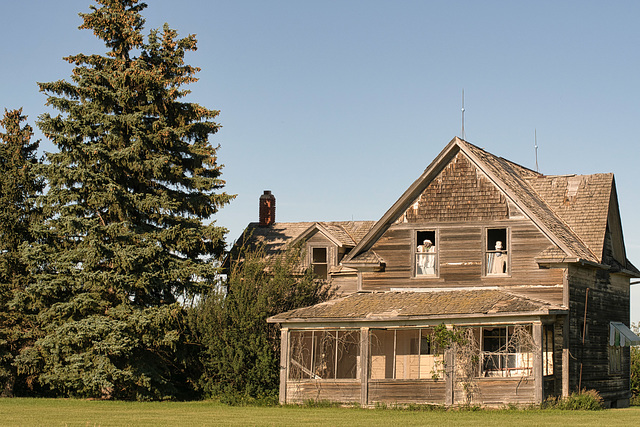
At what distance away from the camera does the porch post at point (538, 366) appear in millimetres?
26734

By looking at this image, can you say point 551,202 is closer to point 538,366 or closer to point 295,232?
point 538,366

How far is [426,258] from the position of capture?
32.1 m

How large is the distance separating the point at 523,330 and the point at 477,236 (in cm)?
456

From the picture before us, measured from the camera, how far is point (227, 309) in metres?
32.4

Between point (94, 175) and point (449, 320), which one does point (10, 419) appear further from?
point (449, 320)

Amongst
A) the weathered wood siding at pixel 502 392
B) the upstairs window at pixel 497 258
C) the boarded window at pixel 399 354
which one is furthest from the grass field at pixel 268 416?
the upstairs window at pixel 497 258

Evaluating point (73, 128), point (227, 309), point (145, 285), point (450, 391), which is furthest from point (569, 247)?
point (73, 128)

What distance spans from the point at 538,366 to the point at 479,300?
306 centimetres

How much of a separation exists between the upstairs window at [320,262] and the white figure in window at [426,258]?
6575mm

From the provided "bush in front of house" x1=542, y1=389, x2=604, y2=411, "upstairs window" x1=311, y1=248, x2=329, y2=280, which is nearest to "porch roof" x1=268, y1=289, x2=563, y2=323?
"bush in front of house" x1=542, y1=389, x2=604, y2=411

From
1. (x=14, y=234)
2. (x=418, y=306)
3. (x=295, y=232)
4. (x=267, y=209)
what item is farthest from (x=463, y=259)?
(x=14, y=234)

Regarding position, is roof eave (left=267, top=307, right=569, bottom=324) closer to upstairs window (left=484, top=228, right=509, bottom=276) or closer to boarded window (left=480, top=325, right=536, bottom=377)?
boarded window (left=480, top=325, right=536, bottom=377)

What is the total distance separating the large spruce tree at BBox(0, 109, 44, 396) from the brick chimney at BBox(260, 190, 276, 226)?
34.7 feet

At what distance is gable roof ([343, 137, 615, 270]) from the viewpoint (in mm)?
30406
